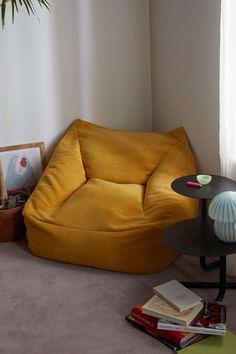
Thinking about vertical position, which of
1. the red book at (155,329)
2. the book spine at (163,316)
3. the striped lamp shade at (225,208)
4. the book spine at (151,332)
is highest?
the striped lamp shade at (225,208)

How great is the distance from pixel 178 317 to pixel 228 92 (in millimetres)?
1239

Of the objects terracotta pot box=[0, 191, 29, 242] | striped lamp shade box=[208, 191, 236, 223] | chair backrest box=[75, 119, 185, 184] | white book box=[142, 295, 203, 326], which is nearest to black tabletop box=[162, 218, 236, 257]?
striped lamp shade box=[208, 191, 236, 223]

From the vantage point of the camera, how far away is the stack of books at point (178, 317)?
1993 millimetres

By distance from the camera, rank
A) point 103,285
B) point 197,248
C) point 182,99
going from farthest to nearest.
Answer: point 182,99, point 103,285, point 197,248

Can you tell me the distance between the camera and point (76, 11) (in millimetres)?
3289

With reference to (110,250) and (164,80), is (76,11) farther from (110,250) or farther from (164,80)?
(110,250)

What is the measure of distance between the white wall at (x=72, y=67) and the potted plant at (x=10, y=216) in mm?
412

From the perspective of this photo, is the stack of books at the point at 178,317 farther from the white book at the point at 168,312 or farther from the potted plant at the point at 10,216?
the potted plant at the point at 10,216

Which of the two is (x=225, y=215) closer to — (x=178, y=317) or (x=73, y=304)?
(x=178, y=317)

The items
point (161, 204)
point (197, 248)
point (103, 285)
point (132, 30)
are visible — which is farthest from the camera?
point (132, 30)

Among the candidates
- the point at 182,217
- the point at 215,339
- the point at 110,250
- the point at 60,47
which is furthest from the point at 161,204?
the point at 60,47

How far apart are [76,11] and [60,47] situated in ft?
0.92

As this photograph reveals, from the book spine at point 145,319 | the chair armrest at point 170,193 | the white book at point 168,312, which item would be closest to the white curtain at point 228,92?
the chair armrest at point 170,193

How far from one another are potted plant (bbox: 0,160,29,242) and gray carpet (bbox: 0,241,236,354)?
7.4 inches
